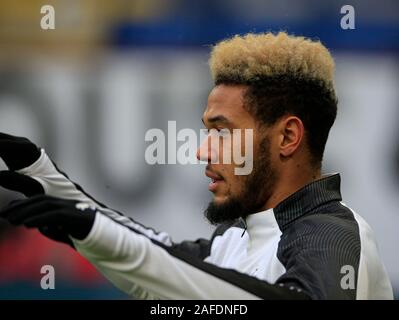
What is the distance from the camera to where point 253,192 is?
1403mm

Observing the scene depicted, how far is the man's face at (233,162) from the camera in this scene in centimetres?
138

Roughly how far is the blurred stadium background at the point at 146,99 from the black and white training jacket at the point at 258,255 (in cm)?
74

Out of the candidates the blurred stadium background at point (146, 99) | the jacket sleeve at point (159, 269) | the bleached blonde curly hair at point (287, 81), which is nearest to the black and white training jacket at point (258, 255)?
the jacket sleeve at point (159, 269)

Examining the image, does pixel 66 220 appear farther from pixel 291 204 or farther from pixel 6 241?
pixel 6 241

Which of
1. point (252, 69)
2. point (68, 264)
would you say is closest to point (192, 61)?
point (68, 264)

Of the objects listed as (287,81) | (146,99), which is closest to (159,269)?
(287,81)

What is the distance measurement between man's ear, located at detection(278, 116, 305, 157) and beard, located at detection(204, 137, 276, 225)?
0.03 m

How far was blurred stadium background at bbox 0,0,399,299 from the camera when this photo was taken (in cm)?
232

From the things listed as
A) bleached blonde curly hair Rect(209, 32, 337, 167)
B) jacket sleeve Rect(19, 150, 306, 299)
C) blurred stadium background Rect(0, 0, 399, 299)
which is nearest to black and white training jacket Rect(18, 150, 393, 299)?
jacket sleeve Rect(19, 150, 306, 299)

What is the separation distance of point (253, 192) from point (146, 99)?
39.8 inches

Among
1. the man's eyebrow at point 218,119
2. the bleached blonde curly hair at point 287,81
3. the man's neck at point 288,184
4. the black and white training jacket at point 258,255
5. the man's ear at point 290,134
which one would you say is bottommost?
the black and white training jacket at point 258,255

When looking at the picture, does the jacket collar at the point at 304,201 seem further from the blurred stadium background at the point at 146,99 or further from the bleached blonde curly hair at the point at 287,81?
the blurred stadium background at the point at 146,99

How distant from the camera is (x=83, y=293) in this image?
2.33 metres

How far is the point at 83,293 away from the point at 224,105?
111 cm
